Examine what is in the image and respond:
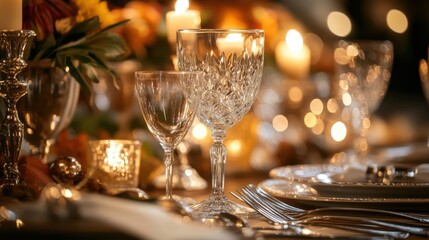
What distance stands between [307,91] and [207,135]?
27.3 inches

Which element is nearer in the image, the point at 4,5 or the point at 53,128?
the point at 4,5

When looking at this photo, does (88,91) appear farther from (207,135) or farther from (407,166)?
(207,135)

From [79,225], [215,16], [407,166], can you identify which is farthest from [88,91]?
[215,16]

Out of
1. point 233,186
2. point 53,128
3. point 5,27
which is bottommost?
point 233,186

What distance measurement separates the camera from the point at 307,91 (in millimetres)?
2426

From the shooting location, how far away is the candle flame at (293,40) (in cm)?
249

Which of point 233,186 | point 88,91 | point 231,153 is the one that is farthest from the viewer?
point 231,153

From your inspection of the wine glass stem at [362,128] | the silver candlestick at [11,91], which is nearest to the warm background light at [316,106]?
the wine glass stem at [362,128]

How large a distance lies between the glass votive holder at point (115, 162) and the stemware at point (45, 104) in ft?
0.22

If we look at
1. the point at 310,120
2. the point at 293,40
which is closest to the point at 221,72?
the point at 293,40

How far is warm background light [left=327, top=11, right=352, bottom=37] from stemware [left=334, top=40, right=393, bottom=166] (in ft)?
11.9

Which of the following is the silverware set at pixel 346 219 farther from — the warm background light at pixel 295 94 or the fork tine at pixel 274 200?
the warm background light at pixel 295 94

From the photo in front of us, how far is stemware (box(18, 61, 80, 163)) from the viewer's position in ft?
3.96

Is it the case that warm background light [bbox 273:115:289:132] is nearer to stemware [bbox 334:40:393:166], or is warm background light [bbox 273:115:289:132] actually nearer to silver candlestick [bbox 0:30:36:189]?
stemware [bbox 334:40:393:166]
